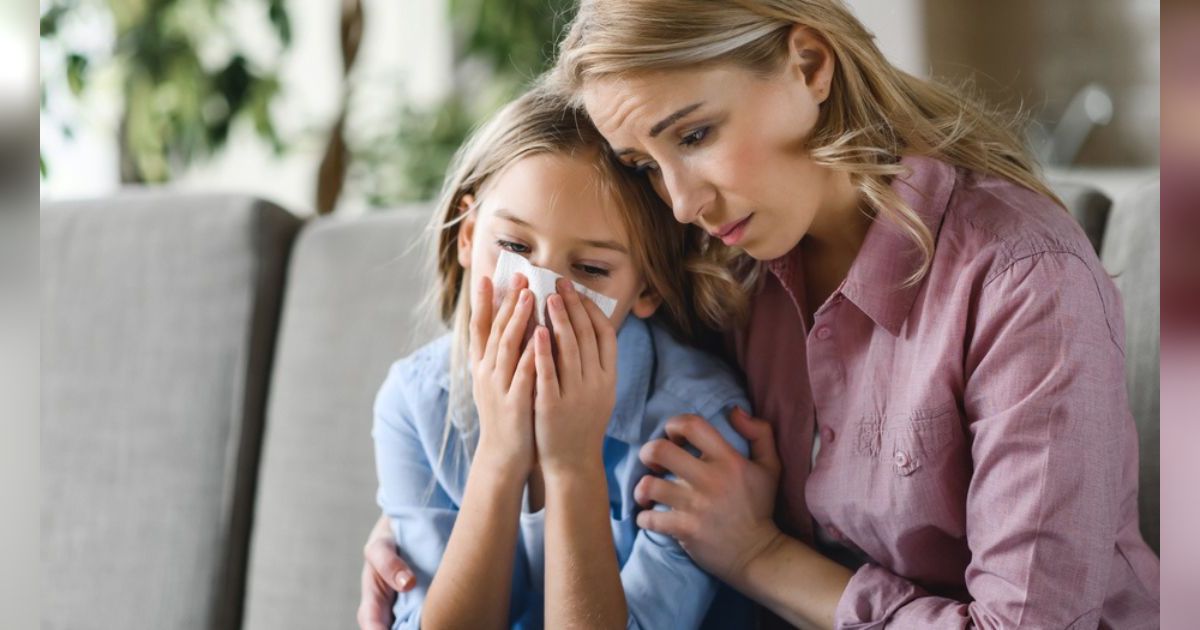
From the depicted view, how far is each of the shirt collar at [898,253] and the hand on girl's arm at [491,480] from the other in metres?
0.28

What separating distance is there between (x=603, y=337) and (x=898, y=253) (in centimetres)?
25

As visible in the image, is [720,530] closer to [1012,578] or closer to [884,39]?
[1012,578]

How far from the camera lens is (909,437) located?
2.88 ft

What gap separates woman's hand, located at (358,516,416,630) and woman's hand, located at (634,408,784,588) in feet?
0.78

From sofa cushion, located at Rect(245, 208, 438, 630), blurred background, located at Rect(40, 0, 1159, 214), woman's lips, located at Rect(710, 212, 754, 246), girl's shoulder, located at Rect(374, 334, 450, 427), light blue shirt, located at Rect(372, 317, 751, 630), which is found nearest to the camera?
woman's lips, located at Rect(710, 212, 754, 246)

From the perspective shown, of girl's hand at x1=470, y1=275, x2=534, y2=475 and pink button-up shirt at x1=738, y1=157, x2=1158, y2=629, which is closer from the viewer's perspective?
pink button-up shirt at x1=738, y1=157, x2=1158, y2=629

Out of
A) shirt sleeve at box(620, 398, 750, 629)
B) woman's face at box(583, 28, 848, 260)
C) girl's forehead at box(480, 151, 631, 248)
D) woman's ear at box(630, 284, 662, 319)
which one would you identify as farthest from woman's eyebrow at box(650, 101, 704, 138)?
shirt sleeve at box(620, 398, 750, 629)

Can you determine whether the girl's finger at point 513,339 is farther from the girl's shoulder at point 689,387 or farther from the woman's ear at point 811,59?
the woman's ear at point 811,59

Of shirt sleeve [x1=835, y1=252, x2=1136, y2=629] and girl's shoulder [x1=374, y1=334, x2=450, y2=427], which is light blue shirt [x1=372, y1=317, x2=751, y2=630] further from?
shirt sleeve [x1=835, y1=252, x2=1136, y2=629]

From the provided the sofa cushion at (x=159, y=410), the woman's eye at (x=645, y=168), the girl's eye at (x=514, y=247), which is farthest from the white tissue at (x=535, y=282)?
the sofa cushion at (x=159, y=410)

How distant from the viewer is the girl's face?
37.8 inches

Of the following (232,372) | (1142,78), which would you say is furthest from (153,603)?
(1142,78)

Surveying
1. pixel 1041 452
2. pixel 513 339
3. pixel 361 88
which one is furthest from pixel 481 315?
pixel 361 88

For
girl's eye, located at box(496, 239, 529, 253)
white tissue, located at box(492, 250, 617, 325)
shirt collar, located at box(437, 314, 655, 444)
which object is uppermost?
girl's eye, located at box(496, 239, 529, 253)
